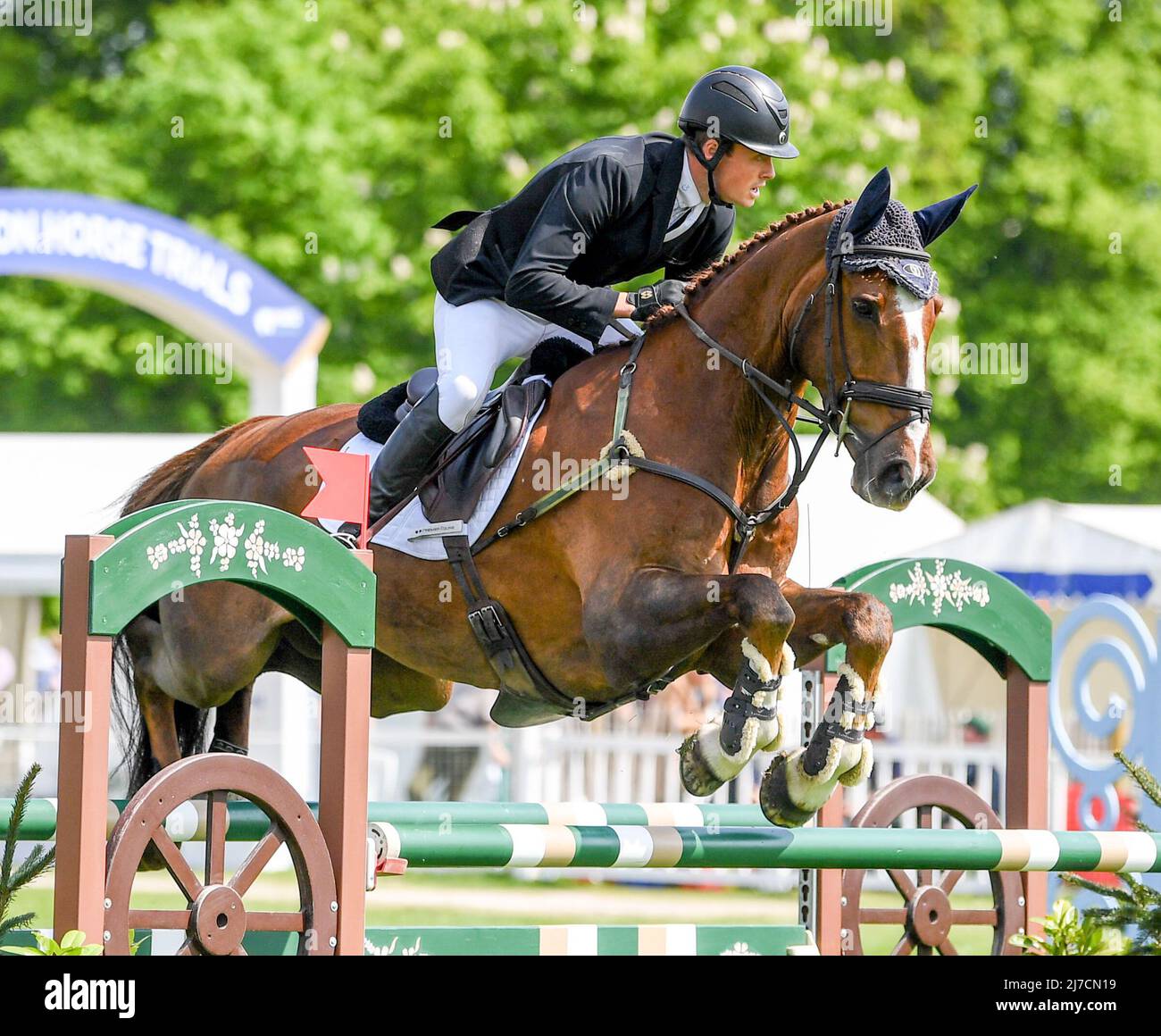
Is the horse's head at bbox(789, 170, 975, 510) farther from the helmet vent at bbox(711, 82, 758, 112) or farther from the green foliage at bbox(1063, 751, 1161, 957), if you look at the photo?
the green foliage at bbox(1063, 751, 1161, 957)

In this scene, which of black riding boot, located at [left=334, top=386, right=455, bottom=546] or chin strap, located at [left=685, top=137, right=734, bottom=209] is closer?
chin strap, located at [left=685, top=137, right=734, bottom=209]

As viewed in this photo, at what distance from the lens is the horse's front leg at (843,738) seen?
4.14 meters

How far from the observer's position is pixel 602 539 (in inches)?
175

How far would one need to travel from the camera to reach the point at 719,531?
4359 mm

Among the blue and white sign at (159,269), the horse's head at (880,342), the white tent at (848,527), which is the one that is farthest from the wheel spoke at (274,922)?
the blue and white sign at (159,269)

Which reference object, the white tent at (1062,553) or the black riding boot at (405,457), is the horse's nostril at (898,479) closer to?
the black riding boot at (405,457)

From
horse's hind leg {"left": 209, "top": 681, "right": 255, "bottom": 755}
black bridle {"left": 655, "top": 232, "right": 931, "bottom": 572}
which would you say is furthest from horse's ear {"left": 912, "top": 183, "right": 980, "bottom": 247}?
horse's hind leg {"left": 209, "top": 681, "right": 255, "bottom": 755}

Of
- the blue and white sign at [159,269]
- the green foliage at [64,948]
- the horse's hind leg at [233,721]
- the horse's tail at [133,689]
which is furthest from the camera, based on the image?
the blue and white sign at [159,269]

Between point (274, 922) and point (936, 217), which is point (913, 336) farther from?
point (274, 922)

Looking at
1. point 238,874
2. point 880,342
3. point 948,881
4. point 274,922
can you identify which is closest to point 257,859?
point 238,874

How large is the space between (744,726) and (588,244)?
4.37 ft

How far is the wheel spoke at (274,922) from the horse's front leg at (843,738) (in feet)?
3.74

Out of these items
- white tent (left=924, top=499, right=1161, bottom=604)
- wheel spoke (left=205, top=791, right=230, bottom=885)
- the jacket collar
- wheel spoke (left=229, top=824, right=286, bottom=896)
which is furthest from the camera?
→ white tent (left=924, top=499, right=1161, bottom=604)

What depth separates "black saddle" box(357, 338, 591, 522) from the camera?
4.64 m
